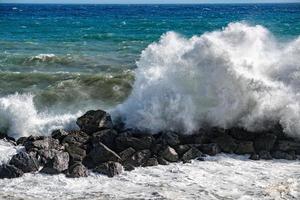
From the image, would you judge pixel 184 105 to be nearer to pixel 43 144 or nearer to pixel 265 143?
pixel 265 143

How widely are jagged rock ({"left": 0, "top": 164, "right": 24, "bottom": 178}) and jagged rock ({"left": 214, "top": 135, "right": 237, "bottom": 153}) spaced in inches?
159

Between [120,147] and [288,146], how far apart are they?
344cm

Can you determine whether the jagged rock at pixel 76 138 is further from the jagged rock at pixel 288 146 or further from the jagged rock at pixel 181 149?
the jagged rock at pixel 288 146

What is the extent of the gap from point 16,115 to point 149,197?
550 centimetres

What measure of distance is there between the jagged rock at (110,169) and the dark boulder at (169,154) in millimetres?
1006

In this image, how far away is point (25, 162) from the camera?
10.0 metres

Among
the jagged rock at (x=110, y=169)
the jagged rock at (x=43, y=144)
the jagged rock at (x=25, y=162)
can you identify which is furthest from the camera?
the jagged rock at (x=43, y=144)

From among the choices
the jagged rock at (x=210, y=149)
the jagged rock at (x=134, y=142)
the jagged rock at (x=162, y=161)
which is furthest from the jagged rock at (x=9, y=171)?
the jagged rock at (x=210, y=149)

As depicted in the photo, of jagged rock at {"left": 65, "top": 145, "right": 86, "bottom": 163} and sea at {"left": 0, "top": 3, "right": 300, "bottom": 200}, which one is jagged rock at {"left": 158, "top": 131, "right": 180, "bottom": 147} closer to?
sea at {"left": 0, "top": 3, "right": 300, "bottom": 200}

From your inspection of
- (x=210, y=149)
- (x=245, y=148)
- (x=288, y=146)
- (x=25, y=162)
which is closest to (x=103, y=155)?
(x=25, y=162)

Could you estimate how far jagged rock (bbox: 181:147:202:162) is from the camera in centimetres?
1052

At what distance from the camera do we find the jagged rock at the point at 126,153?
34.2 ft

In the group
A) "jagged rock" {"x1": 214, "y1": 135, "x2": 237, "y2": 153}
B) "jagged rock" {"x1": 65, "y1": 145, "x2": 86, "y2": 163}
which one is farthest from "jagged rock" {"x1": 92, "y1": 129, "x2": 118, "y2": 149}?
"jagged rock" {"x1": 214, "y1": 135, "x2": 237, "y2": 153}

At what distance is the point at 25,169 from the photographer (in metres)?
9.97
